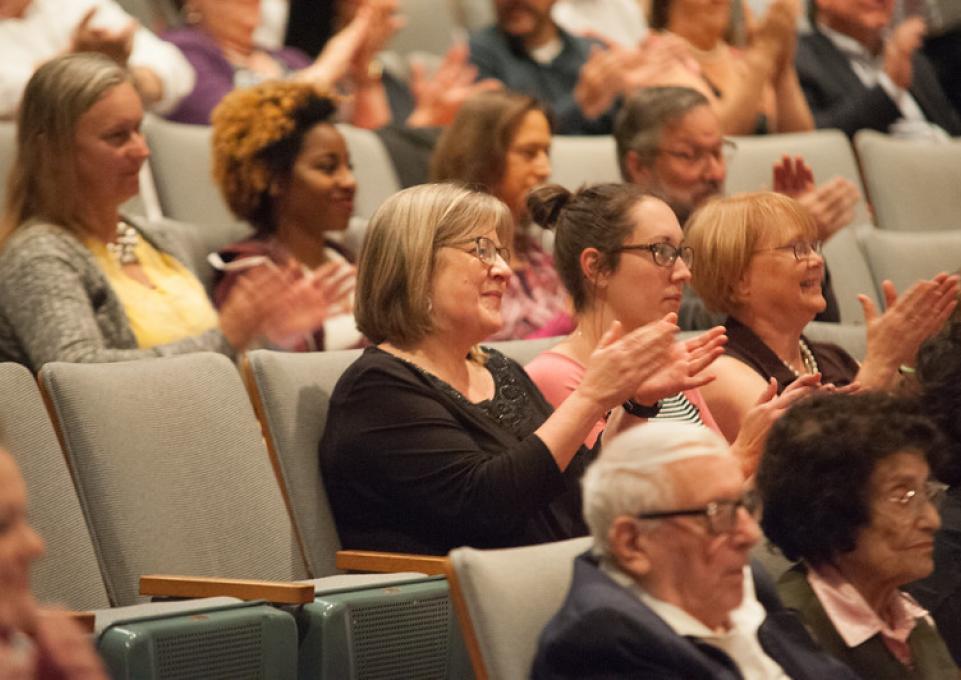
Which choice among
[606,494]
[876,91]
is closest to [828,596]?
[606,494]

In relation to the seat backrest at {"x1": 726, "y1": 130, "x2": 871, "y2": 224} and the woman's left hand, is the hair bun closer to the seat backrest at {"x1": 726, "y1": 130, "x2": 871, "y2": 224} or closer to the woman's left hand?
the woman's left hand

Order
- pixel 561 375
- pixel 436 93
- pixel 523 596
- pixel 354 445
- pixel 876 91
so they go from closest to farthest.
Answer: pixel 523 596 → pixel 354 445 → pixel 561 375 → pixel 436 93 → pixel 876 91

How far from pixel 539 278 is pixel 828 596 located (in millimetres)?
1619

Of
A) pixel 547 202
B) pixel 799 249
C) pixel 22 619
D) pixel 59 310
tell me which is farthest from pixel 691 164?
pixel 22 619

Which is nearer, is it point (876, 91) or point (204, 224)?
point (204, 224)

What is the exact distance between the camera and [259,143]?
3.58 meters

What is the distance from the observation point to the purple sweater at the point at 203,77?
4352mm

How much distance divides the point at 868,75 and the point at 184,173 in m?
2.49

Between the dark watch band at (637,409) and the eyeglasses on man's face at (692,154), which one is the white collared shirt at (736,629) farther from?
the eyeglasses on man's face at (692,154)

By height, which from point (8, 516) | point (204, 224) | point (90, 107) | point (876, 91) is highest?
point (8, 516)

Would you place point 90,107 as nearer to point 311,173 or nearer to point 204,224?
point 311,173

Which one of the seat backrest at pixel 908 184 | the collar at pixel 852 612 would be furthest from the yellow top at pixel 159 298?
the seat backrest at pixel 908 184

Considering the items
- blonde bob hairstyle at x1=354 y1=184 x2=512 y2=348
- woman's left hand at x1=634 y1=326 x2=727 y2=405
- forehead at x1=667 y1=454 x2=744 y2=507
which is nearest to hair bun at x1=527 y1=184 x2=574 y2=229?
blonde bob hairstyle at x1=354 y1=184 x2=512 y2=348

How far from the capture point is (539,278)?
371cm
